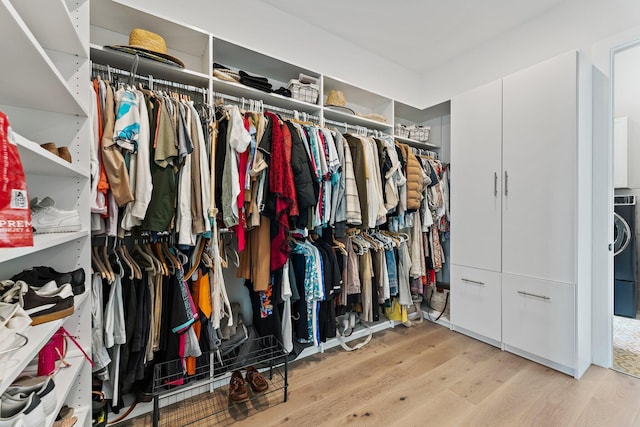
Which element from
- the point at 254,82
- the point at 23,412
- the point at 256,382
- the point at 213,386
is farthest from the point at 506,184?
the point at 23,412

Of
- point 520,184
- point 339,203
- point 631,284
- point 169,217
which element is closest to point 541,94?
point 520,184

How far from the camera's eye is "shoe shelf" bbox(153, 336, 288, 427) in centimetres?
157

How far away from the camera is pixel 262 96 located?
Result: 2029 millimetres

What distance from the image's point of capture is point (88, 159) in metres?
1.22

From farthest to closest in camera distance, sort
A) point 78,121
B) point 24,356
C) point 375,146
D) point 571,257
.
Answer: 1. point 375,146
2. point 571,257
3. point 78,121
4. point 24,356

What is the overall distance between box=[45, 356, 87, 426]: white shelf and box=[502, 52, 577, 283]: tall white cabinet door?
8.97ft

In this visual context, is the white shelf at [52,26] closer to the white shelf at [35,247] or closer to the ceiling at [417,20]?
the white shelf at [35,247]

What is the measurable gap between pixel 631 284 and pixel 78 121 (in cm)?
425

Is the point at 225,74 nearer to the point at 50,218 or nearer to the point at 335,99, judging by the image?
the point at 335,99

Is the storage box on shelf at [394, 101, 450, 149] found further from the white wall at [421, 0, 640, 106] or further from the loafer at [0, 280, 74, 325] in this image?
the loafer at [0, 280, 74, 325]

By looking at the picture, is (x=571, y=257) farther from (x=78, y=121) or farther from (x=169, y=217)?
(x=78, y=121)

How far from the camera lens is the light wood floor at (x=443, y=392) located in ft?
5.09

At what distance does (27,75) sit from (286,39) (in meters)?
1.95

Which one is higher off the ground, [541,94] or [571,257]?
[541,94]
